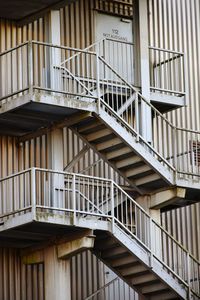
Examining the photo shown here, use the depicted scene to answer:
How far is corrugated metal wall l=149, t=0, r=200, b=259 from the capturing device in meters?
45.4

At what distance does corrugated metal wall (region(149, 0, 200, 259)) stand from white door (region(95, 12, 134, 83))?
1469 millimetres

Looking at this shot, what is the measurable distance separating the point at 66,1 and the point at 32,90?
3553 mm

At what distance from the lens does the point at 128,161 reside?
39.8 m

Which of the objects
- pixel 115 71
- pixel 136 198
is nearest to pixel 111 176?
pixel 136 198

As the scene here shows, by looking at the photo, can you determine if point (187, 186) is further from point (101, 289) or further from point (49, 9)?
point (49, 9)

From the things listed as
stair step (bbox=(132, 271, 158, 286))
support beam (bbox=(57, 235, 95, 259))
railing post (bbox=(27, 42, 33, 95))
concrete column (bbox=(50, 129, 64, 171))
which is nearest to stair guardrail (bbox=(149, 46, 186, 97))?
concrete column (bbox=(50, 129, 64, 171))

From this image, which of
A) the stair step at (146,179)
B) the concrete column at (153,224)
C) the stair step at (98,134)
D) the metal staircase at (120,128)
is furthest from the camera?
the concrete column at (153,224)

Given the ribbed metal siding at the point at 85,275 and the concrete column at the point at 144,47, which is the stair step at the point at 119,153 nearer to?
the concrete column at the point at 144,47

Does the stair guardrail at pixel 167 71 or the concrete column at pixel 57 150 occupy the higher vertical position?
the stair guardrail at pixel 167 71

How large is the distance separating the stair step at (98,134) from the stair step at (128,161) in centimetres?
110

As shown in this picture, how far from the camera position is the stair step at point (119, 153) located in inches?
1550

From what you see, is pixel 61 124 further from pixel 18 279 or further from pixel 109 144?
pixel 18 279

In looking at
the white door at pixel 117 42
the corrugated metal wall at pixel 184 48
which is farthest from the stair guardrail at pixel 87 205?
the white door at pixel 117 42

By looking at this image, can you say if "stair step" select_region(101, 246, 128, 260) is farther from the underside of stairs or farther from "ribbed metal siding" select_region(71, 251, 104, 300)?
the underside of stairs
